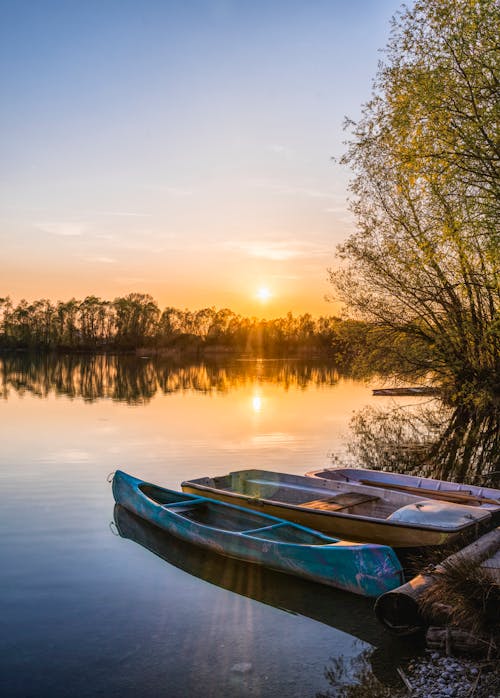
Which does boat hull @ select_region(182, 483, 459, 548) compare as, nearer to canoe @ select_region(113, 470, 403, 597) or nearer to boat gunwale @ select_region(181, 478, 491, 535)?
boat gunwale @ select_region(181, 478, 491, 535)

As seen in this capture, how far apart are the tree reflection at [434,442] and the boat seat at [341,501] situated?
2631 millimetres

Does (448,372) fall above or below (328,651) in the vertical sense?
above

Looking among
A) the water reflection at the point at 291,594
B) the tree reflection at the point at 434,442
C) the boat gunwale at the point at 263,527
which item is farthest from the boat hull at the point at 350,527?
the tree reflection at the point at 434,442

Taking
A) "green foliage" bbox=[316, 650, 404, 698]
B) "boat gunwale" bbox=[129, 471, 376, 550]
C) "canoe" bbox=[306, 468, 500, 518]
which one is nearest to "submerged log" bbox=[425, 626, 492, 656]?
"green foliage" bbox=[316, 650, 404, 698]

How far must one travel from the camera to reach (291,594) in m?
8.83

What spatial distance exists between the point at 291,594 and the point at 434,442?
13.5 metres

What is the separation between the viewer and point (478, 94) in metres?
15.1

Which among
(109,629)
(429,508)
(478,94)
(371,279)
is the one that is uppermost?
(478,94)

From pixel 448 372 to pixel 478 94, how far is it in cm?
1229

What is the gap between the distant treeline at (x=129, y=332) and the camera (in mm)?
125312

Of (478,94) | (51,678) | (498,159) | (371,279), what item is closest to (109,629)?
(51,678)

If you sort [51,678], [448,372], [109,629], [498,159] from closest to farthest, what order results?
[51,678], [109,629], [498,159], [448,372]

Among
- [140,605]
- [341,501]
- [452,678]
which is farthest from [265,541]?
[452,678]

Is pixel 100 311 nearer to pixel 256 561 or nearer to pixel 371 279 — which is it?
pixel 371 279
